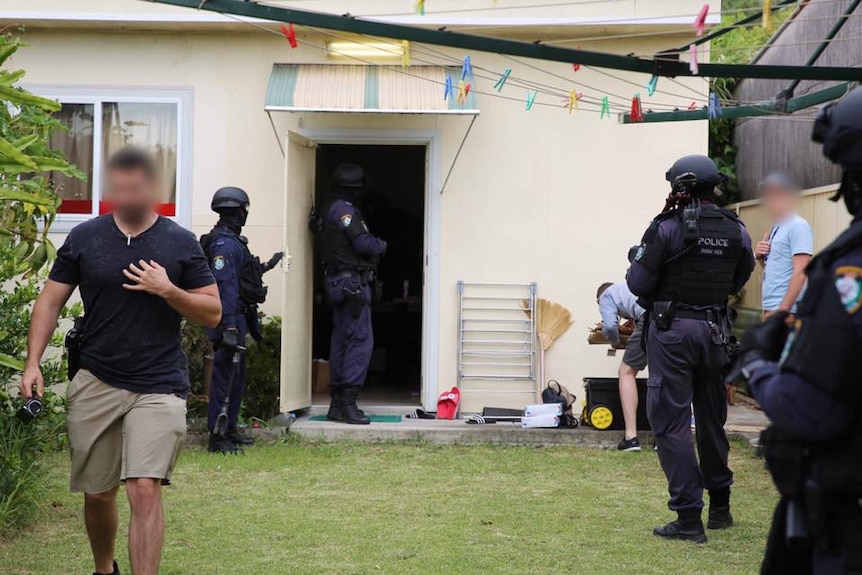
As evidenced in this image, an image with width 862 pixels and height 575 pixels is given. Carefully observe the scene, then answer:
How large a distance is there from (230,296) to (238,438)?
131 centimetres

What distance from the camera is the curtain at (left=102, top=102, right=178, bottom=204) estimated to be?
10.7 metres

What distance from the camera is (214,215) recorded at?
10.7 metres

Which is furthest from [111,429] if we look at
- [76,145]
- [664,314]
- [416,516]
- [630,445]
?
[76,145]

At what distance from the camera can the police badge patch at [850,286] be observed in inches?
113

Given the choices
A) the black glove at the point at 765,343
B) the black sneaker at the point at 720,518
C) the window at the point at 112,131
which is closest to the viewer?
the black glove at the point at 765,343

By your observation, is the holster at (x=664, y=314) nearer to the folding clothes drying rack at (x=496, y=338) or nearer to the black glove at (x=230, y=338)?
the black glove at (x=230, y=338)

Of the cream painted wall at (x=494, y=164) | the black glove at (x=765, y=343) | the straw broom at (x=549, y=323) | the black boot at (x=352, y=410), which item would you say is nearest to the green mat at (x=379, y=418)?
the black boot at (x=352, y=410)

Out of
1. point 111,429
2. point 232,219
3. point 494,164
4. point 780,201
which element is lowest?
point 111,429

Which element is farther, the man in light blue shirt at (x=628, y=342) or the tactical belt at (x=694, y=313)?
the man in light blue shirt at (x=628, y=342)

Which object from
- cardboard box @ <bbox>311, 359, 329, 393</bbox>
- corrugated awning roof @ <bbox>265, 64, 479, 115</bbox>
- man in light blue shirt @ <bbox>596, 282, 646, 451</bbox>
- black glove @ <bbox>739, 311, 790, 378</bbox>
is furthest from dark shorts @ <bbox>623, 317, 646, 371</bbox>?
black glove @ <bbox>739, 311, 790, 378</bbox>

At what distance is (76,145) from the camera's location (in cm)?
1072

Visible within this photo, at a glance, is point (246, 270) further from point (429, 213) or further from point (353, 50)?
point (353, 50)

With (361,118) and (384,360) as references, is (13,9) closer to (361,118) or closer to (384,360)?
(361,118)

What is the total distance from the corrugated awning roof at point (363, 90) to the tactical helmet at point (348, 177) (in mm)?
531
